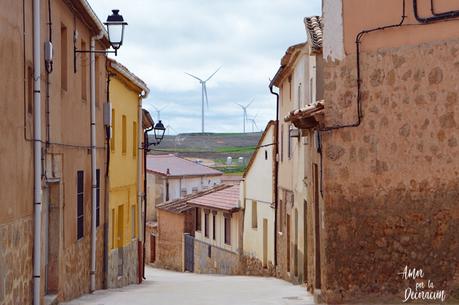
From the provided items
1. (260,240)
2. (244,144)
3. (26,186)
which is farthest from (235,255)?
(244,144)

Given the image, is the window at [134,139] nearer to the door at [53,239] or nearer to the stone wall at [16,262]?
the door at [53,239]

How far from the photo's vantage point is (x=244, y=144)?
102 m

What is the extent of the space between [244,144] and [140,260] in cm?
7413

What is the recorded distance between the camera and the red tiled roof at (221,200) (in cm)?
3568

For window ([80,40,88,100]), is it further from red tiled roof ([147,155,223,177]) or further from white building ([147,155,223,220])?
red tiled roof ([147,155,223,177])

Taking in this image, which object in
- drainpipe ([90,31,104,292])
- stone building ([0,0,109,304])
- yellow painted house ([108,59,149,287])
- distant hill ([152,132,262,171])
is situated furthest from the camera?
distant hill ([152,132,262,171])

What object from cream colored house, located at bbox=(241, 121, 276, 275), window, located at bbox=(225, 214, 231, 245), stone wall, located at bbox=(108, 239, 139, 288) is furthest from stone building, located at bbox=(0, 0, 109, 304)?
window, located at bbox=(225, 214, 231, 245)

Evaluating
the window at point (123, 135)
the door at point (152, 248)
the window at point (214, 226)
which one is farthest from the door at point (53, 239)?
the door at point (152, 248)

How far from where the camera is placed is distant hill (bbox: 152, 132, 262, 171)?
9019 centimetres

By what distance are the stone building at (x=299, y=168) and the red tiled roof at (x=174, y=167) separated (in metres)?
30.1

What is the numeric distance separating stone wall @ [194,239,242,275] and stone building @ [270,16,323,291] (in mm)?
7824

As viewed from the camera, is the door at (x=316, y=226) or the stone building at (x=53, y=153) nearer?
the stone building at (x=53, y=153)

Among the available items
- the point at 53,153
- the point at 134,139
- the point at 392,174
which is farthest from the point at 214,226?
the point at 392,174

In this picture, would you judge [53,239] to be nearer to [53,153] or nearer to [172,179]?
[53,153]
